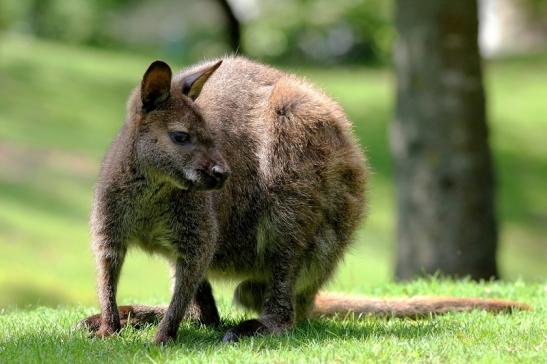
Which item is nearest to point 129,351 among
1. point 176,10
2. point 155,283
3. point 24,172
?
point 155,283

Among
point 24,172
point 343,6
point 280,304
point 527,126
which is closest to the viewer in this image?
point 280,304

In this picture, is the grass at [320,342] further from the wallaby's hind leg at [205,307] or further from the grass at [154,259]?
the wallaby's hind leg at [205,307]

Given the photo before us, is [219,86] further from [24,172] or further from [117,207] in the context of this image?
[24,172]

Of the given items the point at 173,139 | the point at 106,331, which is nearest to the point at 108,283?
the point at 106,331

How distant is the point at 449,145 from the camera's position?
1085cm

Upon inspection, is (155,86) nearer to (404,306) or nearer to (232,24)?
(404,306)

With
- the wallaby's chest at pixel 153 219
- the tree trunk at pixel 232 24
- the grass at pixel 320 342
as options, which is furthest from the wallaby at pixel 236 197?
the tree trunk at pixel 232 24

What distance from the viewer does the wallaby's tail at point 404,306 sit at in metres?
7.07

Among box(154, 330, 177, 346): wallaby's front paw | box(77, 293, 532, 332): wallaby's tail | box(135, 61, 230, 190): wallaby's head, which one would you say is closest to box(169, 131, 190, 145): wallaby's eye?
box(135, 61, 230, 190): wallaby's head

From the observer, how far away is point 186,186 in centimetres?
589

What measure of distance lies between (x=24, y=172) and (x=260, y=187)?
499 inches

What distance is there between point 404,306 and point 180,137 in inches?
87.4

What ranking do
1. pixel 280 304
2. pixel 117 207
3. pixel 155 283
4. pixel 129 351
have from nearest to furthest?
pixel 129 351 < pixel 117 207 < pixel 280 304 < pixel 155 283

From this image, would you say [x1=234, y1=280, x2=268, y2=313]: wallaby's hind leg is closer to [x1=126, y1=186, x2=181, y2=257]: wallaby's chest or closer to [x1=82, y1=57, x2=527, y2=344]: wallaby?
[x1=82, y1=57, x2=527, y2=344]: wallaby
